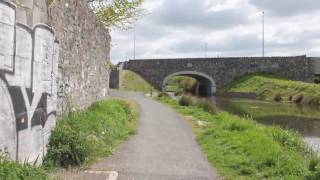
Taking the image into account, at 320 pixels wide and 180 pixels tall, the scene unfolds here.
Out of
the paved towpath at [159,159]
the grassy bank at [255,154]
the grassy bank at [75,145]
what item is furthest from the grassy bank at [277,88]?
the grassy bank at [75,145]

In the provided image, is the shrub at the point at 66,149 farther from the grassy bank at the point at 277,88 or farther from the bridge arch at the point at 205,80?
the bridge arch at the point at 205,80

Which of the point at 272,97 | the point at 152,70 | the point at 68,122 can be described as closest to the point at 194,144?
the point at 68,122

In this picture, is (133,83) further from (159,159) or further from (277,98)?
(159,159)

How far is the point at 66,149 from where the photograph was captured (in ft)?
29.1

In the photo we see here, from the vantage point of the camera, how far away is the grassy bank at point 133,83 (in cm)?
5929

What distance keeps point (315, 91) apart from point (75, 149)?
142 feet

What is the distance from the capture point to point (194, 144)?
1326 centimetres

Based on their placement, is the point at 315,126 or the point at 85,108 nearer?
the point at 85,108

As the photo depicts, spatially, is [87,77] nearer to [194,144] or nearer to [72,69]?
[72,69]

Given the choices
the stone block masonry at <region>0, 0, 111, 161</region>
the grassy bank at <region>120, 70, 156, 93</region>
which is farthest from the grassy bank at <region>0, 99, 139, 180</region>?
the grassy bank at <region>120, 70, 156, 93</region>

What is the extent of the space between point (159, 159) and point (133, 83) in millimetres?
52141

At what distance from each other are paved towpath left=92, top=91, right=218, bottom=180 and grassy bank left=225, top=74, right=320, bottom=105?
34905 millimetres

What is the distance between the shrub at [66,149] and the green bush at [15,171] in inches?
81.4

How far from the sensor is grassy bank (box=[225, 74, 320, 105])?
1926 inches
